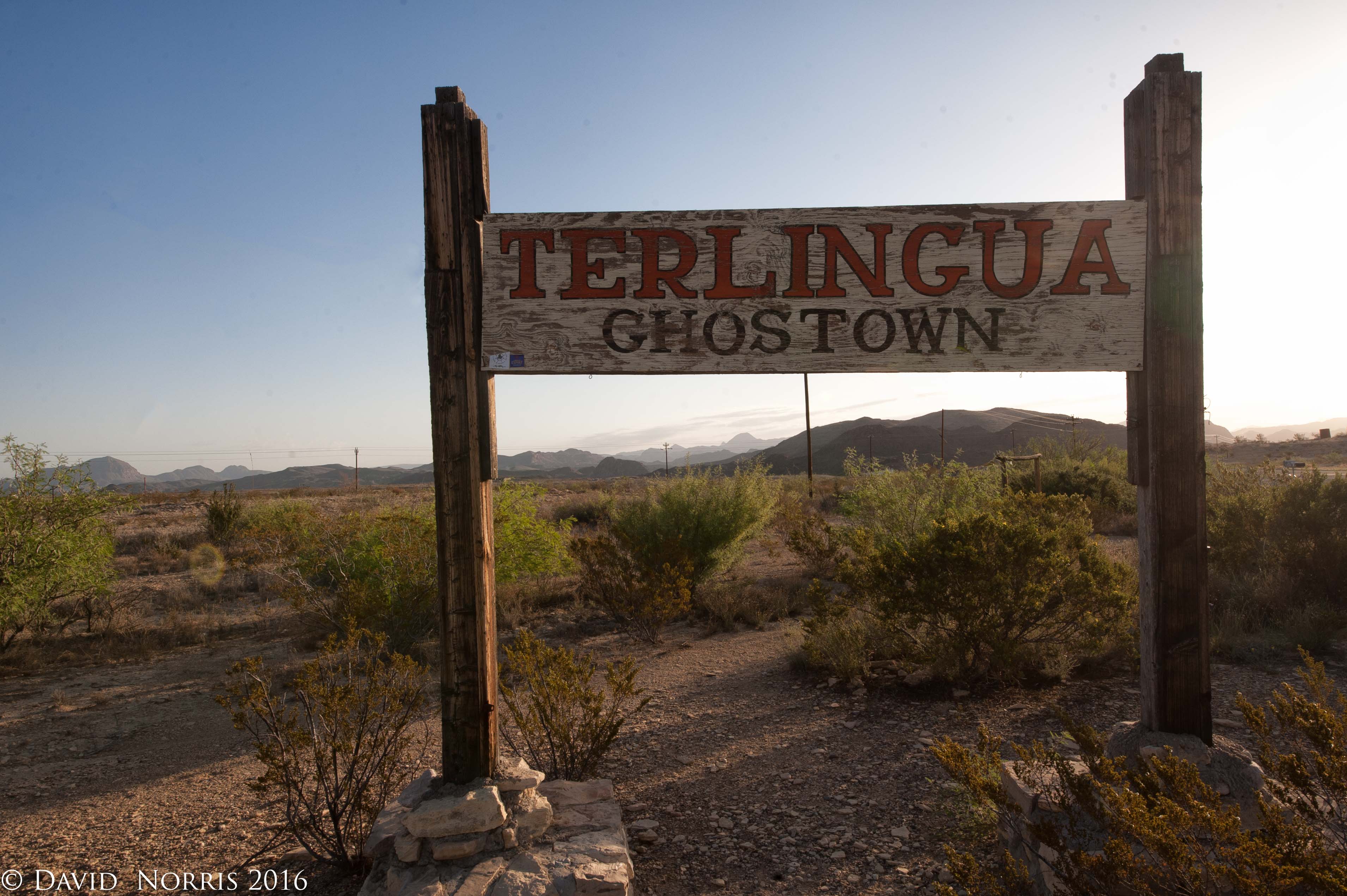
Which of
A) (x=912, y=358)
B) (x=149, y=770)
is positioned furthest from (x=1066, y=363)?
(x=149, y=770)

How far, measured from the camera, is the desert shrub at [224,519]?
49.2 ft

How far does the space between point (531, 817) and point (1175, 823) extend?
2264 millimetres

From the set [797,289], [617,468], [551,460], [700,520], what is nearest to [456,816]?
[797,289]

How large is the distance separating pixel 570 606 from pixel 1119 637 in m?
6.02

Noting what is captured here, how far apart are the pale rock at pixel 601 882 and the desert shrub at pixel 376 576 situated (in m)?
4.73

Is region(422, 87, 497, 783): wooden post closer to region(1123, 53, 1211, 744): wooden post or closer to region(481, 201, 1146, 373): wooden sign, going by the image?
region(481, 201, 1146, 373): wooden sign

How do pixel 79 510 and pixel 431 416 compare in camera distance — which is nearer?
pixel 431 416

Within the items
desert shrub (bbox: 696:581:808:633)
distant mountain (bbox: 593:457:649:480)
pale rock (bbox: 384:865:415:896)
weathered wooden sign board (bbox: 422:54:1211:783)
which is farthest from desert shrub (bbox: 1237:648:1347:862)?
distant mountain (bbox: 593:457:649:480)

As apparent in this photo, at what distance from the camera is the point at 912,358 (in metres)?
2.96

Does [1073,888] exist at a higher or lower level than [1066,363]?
lower

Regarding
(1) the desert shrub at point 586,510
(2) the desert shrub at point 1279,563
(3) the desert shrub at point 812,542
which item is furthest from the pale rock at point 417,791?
(1) the desert shrub at point 586,510

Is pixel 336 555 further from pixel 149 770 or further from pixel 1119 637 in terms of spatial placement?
pixel 1119 637

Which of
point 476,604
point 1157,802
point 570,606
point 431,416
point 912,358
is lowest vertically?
point 570,606

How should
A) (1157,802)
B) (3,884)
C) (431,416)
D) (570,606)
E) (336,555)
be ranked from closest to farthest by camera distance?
1. (1157,802)
2. (431,416)
3. (3,884)
4. (336,555)
5. (570,606)
